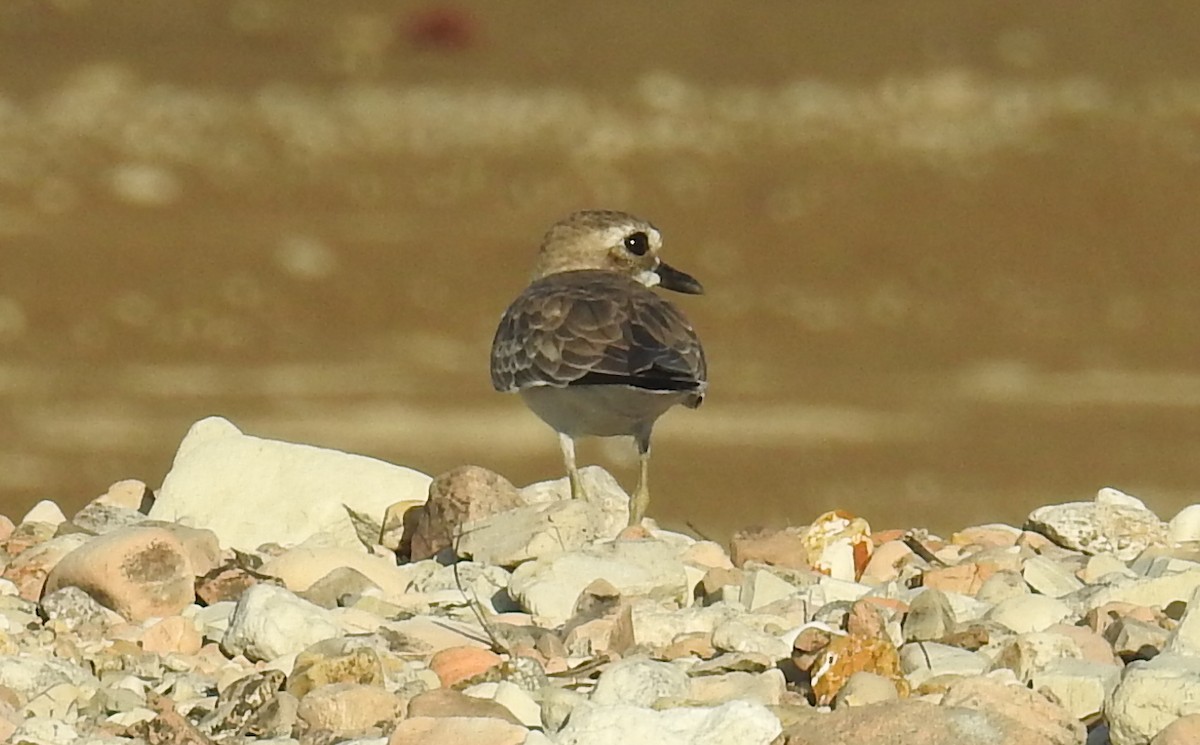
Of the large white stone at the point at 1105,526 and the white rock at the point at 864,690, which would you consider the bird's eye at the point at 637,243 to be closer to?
the large white stone at the point at 1105,526

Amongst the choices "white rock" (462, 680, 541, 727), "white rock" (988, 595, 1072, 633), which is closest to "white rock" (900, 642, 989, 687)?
"white rock" (988, 595, 1072, 633)

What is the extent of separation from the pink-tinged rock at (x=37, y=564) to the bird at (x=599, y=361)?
139 centimetres

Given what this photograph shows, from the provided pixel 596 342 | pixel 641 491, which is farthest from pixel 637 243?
pixel 641 491

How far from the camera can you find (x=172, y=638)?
442 centimetres

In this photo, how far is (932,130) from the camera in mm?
18281

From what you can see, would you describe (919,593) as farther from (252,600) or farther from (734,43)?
(734,43)

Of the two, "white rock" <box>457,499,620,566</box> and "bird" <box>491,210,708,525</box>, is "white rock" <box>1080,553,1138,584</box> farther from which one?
"bird" <box>491,210,708,525</box>

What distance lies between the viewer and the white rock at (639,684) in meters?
3.84

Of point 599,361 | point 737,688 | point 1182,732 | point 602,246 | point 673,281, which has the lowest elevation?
point 1182,732

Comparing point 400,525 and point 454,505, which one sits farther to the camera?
point 400,525

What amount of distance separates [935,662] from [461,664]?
2.60 feet

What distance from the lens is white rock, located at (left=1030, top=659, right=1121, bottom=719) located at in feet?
12.7

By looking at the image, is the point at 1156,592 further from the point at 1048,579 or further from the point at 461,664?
the point at 461,664

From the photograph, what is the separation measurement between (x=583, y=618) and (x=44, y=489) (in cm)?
748
